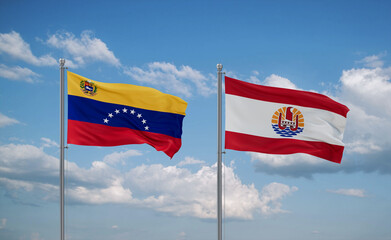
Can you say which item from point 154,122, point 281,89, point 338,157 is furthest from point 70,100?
point 338,157

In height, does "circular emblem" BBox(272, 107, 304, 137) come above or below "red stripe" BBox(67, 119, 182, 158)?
above

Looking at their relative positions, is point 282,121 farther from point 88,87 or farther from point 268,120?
point 88,87

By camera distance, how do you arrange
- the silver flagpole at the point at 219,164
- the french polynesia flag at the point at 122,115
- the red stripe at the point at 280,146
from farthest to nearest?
the red stripe at the point at 280,146, the french polynesia flag at the point at 122,115, the silver flagpole at the point at 219,164

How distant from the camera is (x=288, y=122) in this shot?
70.7 ft

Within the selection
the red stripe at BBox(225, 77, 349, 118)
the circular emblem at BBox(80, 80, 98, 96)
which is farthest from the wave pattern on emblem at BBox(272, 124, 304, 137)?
the circular emblem at BBox(80, 80, 98, 96)

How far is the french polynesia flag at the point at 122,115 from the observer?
67.1 feet

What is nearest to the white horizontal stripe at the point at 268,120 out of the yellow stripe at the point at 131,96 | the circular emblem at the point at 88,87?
the yellow stripe at the point at 131,96

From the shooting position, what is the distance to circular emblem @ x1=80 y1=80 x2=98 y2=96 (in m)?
20.6

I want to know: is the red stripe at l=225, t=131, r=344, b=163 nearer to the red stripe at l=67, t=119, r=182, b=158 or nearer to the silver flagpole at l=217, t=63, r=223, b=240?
the silver flagpole at l=217, t=63, r=223, b=240

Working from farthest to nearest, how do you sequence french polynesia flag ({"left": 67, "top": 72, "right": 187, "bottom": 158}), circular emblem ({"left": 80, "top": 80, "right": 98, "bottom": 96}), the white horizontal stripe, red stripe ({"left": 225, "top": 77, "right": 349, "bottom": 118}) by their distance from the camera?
red stripe ({"left": 225, "top": 77, "right": 349, "bottom": 118})
the white horizontal stripe
circular emblem ({"left": 80, "top": 80, "right": 98, "bottom": 96})
french polynesia flag ({"left": 67, "top": 72, "right": 187, "bottom": 158})

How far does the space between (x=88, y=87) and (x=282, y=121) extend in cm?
802

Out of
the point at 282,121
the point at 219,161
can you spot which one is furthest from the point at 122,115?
the point at 282,121

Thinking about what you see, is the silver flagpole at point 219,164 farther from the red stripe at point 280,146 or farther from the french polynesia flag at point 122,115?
the french polynesia flag at point 122,115

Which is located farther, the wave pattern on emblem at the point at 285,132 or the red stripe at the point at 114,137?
the wave pattern on emblem at the point at 285,132
